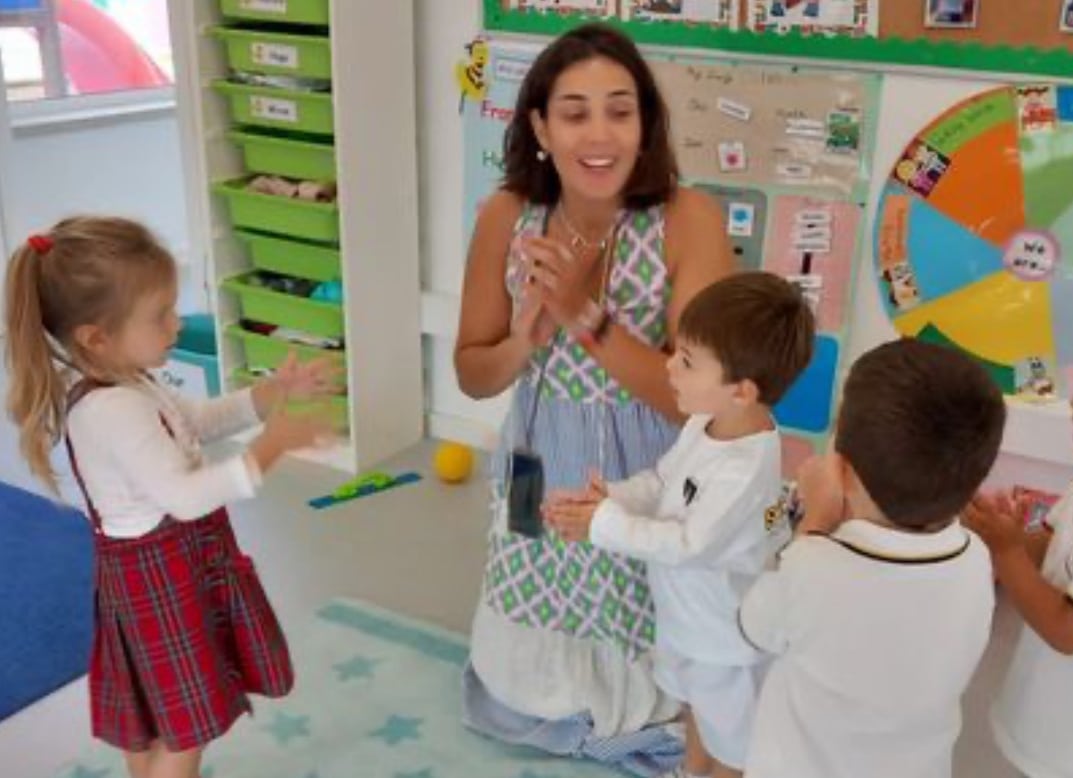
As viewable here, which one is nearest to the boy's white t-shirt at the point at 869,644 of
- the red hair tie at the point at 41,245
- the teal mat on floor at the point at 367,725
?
the teal mat on floor at the point at 367,725

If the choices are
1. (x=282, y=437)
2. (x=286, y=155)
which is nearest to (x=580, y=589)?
(x=282, y=437)

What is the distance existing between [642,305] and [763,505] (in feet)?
1.48

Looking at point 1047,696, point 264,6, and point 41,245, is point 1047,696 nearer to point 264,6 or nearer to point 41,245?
point 41,245

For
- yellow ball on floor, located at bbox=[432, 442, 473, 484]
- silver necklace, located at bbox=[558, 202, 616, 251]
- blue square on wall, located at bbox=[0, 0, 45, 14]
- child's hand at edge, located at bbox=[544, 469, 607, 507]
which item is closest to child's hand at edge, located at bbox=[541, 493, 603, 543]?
child's hand at edge, located at bbox=[544, 469, 607, 507]

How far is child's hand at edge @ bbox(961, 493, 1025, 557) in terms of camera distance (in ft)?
4.02

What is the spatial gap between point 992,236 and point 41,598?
1.99 m

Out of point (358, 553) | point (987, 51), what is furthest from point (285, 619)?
point (987, 51)

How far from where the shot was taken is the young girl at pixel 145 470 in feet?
4.41

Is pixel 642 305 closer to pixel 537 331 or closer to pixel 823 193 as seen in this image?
pixel 537 331

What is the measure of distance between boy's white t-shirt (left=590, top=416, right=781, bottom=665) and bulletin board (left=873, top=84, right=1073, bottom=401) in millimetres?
936

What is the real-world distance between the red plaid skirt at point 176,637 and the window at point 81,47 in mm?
3384

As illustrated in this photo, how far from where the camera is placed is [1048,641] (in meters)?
1.21

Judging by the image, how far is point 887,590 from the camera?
3.70 feet

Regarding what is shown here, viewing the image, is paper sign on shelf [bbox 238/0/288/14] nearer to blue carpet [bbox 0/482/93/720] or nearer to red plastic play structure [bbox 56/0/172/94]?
blue carpet [bbox 0/482/93/720]
